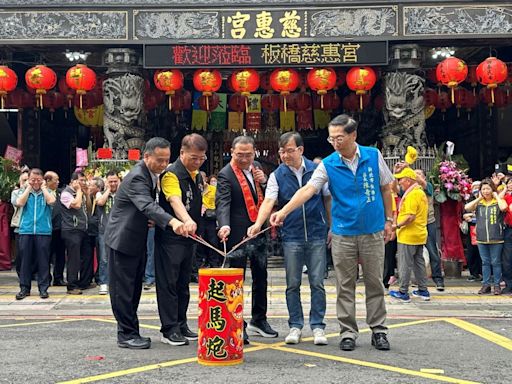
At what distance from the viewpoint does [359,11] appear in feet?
42.1

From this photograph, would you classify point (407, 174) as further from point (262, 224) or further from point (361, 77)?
point (361, 77)

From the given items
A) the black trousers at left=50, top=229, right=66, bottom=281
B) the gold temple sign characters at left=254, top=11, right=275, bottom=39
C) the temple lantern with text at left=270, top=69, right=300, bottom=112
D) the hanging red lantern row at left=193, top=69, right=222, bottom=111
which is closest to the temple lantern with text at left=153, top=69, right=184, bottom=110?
the hanging red lantern row at left=193, top=69, right=222, bottom=111

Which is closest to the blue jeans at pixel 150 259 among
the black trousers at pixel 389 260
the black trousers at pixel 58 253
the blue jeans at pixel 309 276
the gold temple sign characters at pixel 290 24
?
the black trousers at pixel 58 253

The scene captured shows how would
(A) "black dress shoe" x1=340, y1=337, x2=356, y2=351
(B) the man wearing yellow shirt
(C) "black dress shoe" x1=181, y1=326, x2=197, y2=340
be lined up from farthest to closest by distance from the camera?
(B) the man wearing yellow shirt
(C) "black dress shoe" x1=181, y1=326, x2=197, y2=340
(A) "black dress shoe" x1=340, y1=337, x2=356, y2=351

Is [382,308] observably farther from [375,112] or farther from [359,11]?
[375,112]

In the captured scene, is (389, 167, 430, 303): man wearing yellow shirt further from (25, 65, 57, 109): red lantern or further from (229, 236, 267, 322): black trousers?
(25, 65, 57, 109): red lantern

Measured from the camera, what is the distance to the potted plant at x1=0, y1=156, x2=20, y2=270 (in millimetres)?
12023

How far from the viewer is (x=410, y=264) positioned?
8.72 metres

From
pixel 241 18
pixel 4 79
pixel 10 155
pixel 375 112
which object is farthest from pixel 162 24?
pixel 375 112

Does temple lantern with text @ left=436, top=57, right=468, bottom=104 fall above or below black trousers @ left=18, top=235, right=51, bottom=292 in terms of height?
above

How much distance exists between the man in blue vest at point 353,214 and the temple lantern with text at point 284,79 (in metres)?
7.45

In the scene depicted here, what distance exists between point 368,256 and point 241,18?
8.43 m

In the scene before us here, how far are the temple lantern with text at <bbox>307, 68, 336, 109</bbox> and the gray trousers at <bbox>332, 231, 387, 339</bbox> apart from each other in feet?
25.1

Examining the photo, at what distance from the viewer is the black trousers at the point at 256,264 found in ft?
19.4
